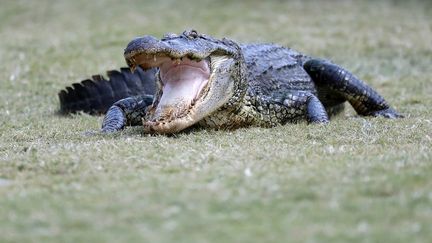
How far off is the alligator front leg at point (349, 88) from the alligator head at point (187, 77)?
143cm

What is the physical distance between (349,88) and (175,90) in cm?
224

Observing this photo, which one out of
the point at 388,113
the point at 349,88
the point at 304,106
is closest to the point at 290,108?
the point at 304,106

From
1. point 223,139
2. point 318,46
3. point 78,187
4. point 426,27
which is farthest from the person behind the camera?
point 426,27

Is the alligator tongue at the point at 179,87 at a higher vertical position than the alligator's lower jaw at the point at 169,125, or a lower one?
higher

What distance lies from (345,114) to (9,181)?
4.40 m

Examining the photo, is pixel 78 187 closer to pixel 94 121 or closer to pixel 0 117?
pixel 94 121

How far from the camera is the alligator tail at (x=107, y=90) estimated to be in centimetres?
841

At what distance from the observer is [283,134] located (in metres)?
6.48

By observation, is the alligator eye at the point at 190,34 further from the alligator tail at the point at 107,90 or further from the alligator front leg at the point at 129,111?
the alligator tail at the point at 107,90

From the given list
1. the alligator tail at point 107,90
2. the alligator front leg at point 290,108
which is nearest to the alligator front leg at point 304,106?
the alligator front leg at point 290,108

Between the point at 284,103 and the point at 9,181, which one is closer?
the point at 9,181

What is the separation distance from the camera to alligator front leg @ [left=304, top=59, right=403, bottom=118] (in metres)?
8.05

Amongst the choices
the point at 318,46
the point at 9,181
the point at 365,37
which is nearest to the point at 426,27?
the point at 365,37

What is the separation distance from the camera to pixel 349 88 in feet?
26.5
